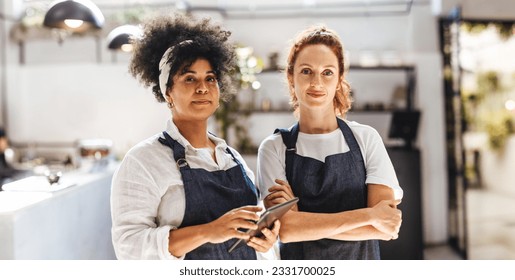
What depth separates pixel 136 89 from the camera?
443 centimetres

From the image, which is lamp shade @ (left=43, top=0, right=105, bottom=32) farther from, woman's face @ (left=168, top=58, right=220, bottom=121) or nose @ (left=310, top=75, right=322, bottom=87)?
nose @ (left=310, top=75, right=322, bottom=87)

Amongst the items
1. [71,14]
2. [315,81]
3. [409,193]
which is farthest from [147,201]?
[409,193]

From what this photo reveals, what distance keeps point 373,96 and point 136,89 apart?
90.0 inches

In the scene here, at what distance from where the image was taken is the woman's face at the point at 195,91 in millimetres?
1263

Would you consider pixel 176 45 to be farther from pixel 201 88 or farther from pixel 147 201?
pixel 147 201

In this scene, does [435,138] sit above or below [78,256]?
above

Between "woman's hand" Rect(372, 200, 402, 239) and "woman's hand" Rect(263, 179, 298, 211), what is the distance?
223 millimetres

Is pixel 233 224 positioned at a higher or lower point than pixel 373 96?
lower

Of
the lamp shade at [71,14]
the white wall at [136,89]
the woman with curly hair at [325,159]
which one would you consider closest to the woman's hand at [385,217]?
the woman with curly hair at [325,159]

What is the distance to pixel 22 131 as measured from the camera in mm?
4594

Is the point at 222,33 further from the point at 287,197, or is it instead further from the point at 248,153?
the point at 248,153

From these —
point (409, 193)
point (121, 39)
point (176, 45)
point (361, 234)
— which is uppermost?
point (121, 39)
